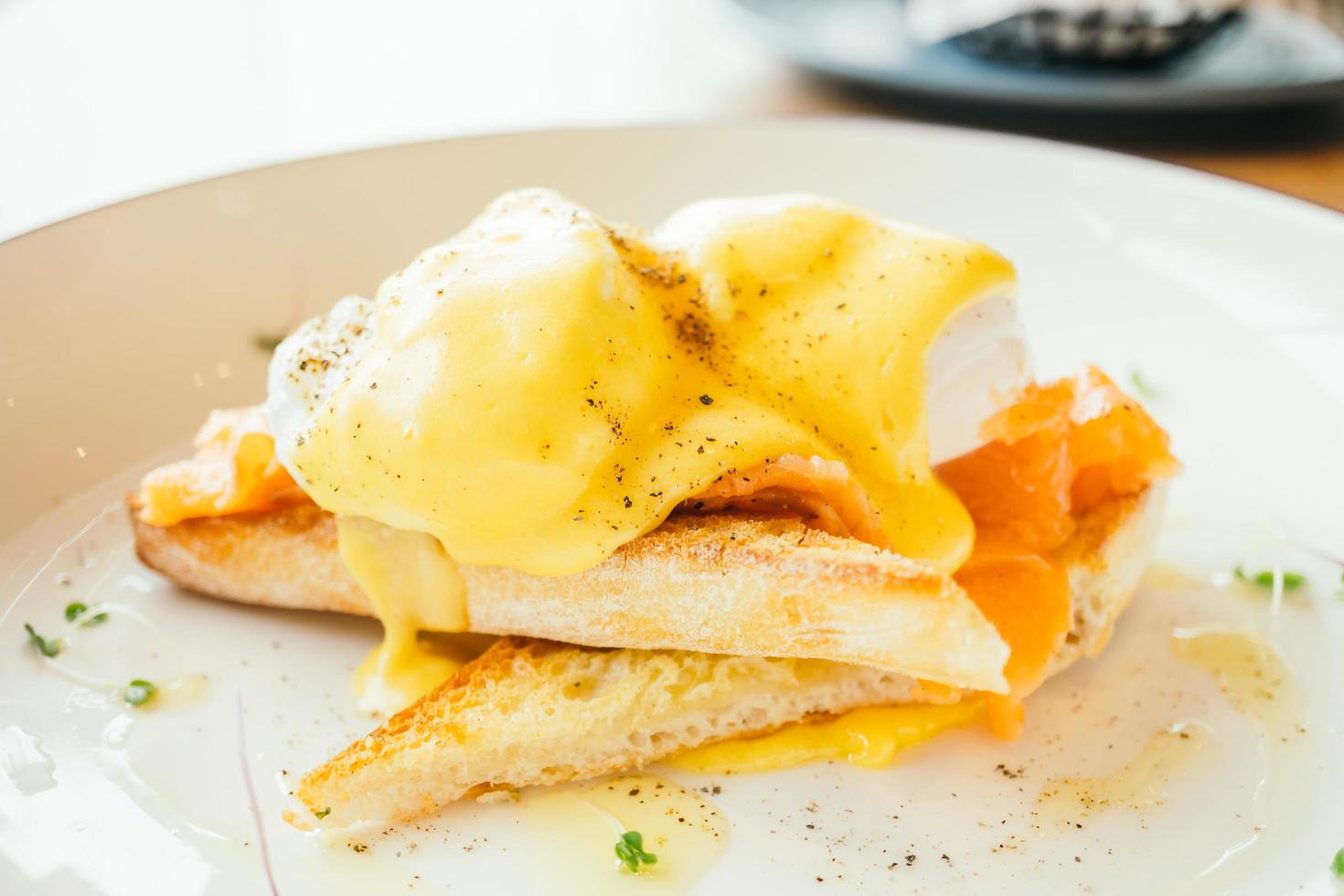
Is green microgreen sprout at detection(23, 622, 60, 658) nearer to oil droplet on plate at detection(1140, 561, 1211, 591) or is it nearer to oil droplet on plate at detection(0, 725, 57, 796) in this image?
oil droplet on plate at detection(0, 725, 57, 796)

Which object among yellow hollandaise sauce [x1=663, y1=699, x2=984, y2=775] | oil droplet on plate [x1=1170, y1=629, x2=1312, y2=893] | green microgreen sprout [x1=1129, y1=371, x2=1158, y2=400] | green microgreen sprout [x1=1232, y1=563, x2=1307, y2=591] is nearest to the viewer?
oil droplet on plate [x1=1170, y1=629, x2=1312, y2=893]

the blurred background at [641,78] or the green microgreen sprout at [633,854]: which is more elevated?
the blurred background at [641,78]

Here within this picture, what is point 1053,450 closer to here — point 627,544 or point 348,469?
point 627,544

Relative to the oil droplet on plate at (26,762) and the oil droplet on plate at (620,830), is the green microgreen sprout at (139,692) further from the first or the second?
the oil droplet on plate at (620,830)

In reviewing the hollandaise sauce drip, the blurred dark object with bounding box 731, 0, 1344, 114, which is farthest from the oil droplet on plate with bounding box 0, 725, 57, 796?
the blurred dark object with bounding box 731, 0, 1344, 114

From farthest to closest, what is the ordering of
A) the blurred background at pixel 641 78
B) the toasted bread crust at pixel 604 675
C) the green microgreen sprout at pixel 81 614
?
the blurred background at pixel 641 78
the green microgreen sprout at pixel 81 614
the toasted bread crust at pixel 604 675

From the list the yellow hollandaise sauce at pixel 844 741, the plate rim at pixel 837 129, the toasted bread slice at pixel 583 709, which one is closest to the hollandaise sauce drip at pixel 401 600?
the toasted bread slice at pixel 583 709

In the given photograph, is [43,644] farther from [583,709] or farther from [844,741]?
[844,741]

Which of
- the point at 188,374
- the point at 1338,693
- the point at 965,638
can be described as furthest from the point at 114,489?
the point at 1338,693
